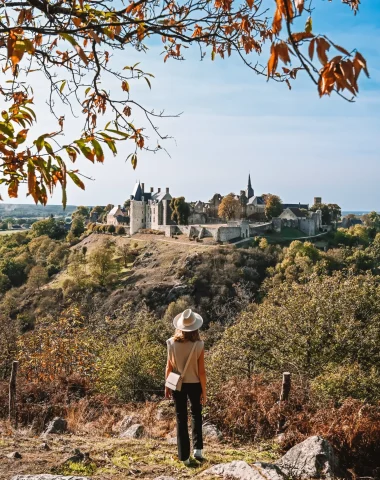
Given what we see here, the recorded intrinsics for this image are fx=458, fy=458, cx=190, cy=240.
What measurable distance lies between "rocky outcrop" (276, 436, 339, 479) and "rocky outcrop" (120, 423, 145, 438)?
1979 mm

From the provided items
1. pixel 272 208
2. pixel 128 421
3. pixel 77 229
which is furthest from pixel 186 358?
pixel 77 229

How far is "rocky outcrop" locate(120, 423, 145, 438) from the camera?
5.67 m

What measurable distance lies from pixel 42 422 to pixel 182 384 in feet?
10.4

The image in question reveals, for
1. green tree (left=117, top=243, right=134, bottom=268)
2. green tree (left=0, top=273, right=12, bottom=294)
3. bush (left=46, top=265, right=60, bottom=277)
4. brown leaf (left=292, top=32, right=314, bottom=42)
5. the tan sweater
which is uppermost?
brown leaf (left=292, top=32, right=314, bottom=42)

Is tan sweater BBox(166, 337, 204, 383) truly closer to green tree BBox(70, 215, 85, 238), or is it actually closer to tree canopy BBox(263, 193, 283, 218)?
tree canopy BBox(263, 193, 283, 218)

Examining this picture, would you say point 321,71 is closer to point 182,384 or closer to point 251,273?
point 182,384

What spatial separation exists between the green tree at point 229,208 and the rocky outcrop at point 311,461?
218 ft

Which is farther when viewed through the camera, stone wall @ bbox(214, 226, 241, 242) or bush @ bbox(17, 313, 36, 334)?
stone wall @ bbox(214, 226, 241, 242)

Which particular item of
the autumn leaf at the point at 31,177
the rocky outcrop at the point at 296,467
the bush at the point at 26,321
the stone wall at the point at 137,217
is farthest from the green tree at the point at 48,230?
the autumn leaf at the point at 31,177

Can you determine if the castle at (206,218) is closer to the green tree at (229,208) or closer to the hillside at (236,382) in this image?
the green tree at (229,208)

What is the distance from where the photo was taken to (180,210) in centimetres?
6688

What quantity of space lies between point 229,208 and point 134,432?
65.8 metres

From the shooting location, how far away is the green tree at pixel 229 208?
7088 cm

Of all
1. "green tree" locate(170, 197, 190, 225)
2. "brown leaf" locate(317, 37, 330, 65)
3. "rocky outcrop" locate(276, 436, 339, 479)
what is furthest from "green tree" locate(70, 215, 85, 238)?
"brown leaf" locate(317, 37, 330, 65)
